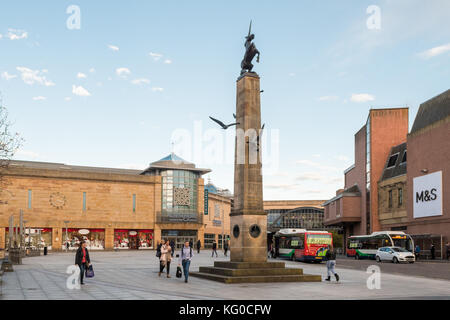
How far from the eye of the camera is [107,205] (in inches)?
2940

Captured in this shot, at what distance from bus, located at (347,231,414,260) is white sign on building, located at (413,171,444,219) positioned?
4.83 metres

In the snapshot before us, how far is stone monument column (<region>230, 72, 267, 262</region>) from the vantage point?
22.2 m

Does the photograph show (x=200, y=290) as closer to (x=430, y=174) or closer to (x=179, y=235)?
(x=430, y=174)

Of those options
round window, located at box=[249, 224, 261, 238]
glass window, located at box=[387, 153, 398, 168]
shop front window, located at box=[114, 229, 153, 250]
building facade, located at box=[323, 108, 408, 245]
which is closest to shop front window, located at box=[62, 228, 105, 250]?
shop front window, located at box=[114, 229, 153, 250]

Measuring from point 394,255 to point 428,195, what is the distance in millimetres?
12504

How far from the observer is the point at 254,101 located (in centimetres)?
2328

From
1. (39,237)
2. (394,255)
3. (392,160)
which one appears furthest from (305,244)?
(39,237)

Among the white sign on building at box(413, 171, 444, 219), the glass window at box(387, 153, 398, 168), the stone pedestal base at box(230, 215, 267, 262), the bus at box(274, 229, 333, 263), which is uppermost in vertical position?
the glass window at box(387, 153, 398, 168)

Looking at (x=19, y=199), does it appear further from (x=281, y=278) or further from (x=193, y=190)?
(x=281, y=278)

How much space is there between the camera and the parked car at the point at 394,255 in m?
43.1

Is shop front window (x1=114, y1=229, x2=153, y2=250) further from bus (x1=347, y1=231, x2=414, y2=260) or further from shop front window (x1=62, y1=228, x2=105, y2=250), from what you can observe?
bus (x1=347, y1=231, x2=414, y2=260)

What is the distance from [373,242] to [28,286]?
39.6 metres
